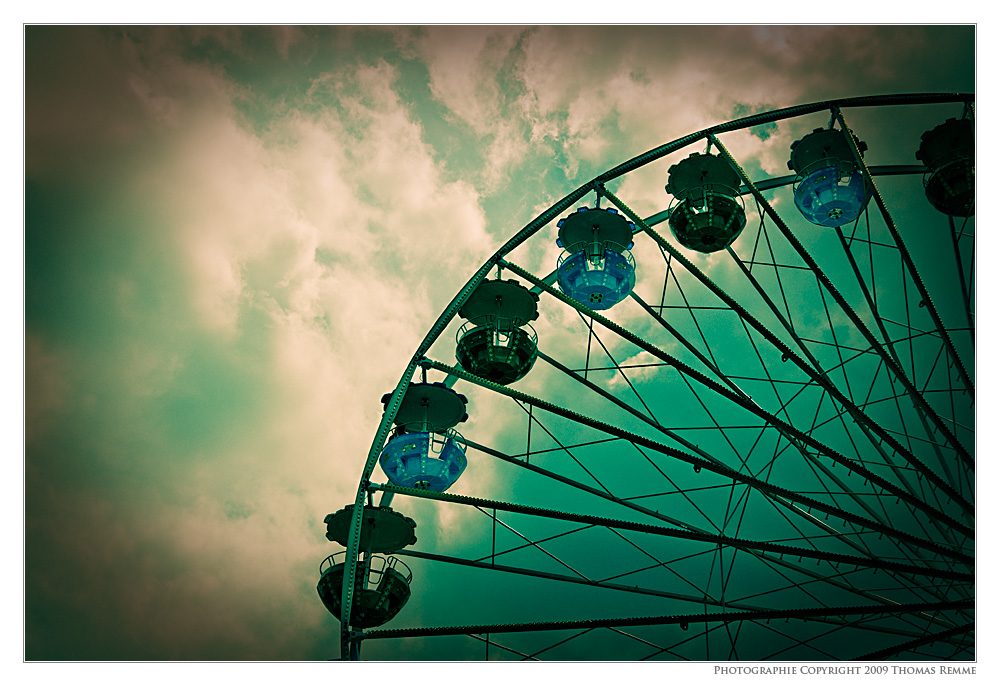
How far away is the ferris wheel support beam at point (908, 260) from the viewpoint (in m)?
9.91

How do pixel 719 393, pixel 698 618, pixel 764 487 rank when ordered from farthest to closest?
pixel 719 393 → pixel 764 487 → pixel 698 618

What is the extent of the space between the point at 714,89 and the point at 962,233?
4102mm

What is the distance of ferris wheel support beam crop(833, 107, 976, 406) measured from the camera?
390 inches

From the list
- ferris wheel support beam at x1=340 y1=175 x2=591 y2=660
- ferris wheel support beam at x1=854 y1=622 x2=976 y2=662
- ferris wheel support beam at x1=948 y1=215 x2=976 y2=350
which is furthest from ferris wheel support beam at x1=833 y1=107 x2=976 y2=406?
ferris wheel support beam at x1=340 y1=175 x2=591 y2=660

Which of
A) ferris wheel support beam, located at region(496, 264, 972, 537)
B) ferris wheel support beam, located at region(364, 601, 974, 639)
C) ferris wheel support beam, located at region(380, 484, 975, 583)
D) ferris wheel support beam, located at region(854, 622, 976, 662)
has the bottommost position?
ferris wheel support beam, located at region(854, 622, 976, 662)

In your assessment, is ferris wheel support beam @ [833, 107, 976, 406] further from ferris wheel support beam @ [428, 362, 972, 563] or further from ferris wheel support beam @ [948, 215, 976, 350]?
ferris wheel support beam @ [428, 362, 972, 563]

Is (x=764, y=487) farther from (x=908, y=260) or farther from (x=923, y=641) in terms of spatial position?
(x=908, y=260)

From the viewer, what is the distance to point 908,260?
391 inches

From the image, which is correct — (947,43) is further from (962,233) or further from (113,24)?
(113,24)

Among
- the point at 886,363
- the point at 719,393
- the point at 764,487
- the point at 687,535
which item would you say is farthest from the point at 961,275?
the point at 687,535

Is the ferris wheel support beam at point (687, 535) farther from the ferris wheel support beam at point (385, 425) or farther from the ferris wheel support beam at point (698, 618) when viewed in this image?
the ferris wheel support beam at point (385, 425)

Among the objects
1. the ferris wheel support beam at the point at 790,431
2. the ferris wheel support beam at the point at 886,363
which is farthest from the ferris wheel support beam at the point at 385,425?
the ferris wheel support beam at the point at 886,363

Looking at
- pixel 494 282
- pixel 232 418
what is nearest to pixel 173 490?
pixel 232 418

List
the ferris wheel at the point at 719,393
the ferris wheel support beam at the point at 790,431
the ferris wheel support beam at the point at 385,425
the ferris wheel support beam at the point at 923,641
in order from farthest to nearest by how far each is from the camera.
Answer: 1. the ferris wheel support beam at the point at 385,425
2. the ferris wheel at the point at 719,393
3. the ferris wheel support beam at the point at 790,431
4. the ferris wheel support beam at the point at 923,641
